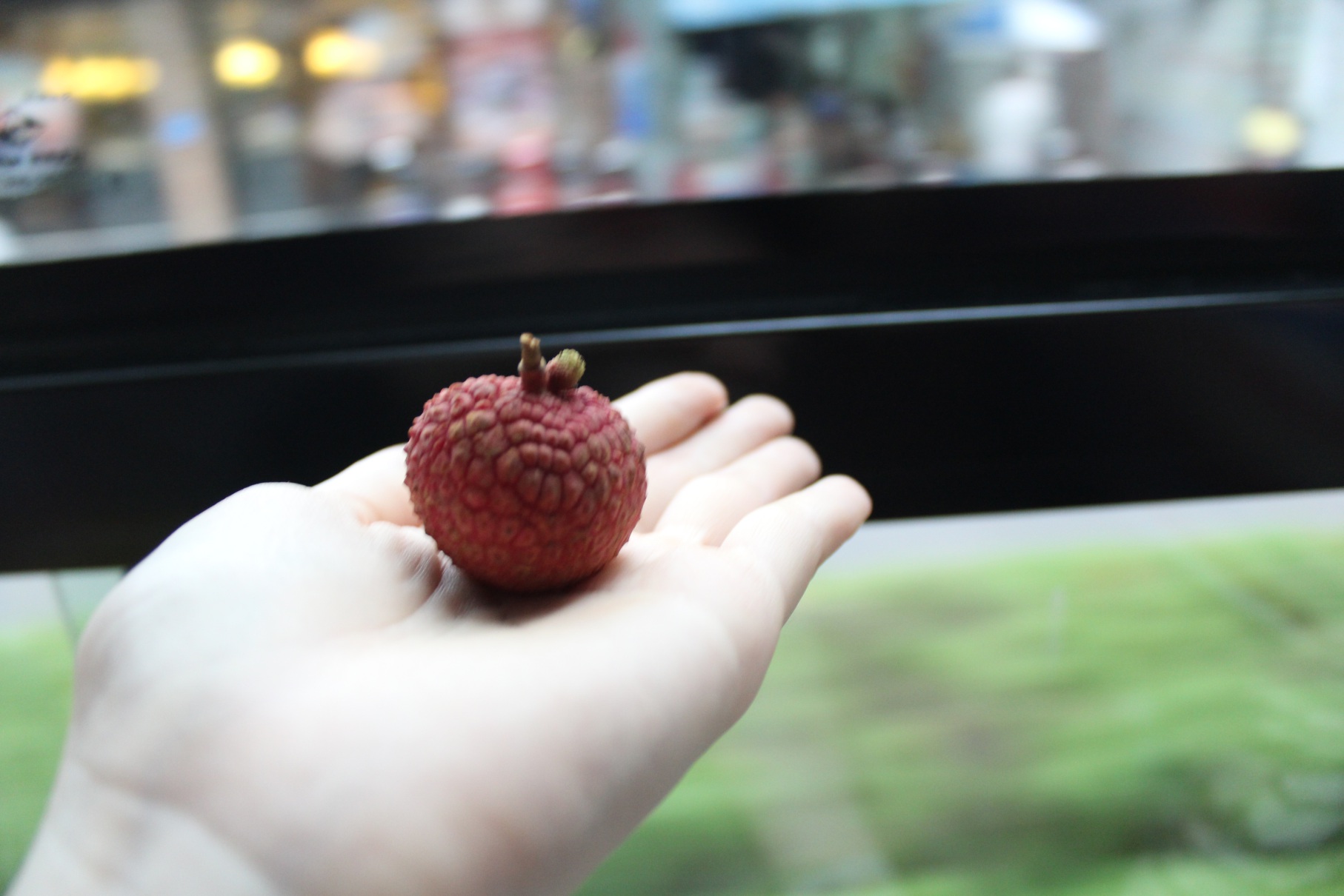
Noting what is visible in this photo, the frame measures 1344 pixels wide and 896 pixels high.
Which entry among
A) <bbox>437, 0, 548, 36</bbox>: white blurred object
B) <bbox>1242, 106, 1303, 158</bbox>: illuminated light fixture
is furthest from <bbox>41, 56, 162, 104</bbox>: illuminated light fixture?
<bbox>1242, 106, 1303, 158</bbox>: illuminated light fixture

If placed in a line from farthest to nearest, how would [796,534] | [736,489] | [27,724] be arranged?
1. [27,724]
2. [736,489]
3. [796,534]

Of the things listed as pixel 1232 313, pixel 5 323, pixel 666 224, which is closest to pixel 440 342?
pixel 666 224

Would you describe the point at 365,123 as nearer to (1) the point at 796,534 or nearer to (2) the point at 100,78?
(2) the point at 100,78

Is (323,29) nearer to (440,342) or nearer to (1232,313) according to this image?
(440,342)

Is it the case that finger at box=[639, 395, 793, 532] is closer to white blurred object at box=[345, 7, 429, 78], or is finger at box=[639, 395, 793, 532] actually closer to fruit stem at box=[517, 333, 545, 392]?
fruit stem at box=[517, 333, 545, 392]

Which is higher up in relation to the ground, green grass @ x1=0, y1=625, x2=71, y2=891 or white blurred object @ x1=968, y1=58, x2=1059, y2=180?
white blurred object @ x1=968, y1=58, x2=1059, y2=180

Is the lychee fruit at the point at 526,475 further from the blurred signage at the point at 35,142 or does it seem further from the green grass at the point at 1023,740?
the blurred signage at the point at 35,142

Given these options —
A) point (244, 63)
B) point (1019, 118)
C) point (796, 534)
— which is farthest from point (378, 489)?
point (1019, 118)
